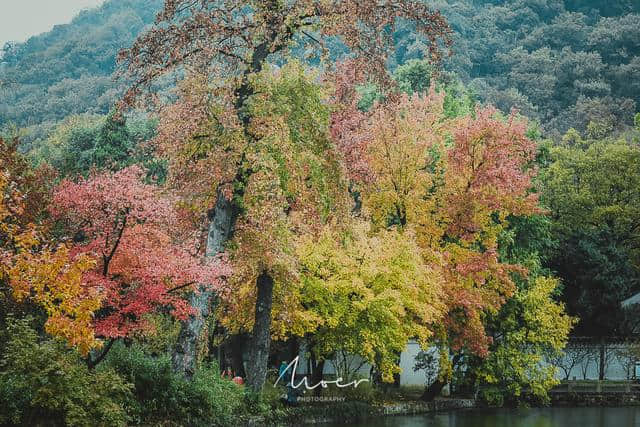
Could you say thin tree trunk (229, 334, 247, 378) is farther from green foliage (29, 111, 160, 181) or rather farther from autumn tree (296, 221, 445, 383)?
green foliage (29, 111, 160, 181)

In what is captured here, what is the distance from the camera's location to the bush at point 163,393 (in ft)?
52.6

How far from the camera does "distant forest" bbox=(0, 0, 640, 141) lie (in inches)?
2938

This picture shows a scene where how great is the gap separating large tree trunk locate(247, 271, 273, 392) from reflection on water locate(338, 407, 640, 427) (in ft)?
13.5

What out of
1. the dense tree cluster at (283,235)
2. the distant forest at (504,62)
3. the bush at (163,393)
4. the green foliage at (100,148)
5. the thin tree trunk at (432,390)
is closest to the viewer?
the bush at (163,393)

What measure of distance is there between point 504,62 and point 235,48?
237ft

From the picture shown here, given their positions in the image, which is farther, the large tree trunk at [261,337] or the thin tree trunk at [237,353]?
the thin tree trunk at [237,353]

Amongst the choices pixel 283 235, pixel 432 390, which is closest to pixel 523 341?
pixel 432 390

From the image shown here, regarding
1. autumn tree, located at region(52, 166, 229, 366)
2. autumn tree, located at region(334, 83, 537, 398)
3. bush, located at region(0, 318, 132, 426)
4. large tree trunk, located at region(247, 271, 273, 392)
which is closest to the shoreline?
large tree trunk, located at region(247, 271, 273, 392)

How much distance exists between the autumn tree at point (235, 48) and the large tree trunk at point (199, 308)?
2 centimetres

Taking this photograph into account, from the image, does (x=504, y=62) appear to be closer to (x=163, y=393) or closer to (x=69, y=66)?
(x=69, y=66)


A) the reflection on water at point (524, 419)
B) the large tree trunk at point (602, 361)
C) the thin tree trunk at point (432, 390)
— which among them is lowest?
the reflection on water at point (524, 419)

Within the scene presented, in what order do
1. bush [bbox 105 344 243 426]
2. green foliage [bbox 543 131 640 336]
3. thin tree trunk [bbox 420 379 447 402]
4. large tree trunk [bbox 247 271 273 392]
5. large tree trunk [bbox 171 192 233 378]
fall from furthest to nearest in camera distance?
green foliage [bbox 543 131 640 336] < thin tree trunk [bbox 420 379 447 402] < large tree trunk [bbox 247 271 273 392] < large tree trunk [bbox 171 192 233 378] < bush [bbox 105 344 243 426]

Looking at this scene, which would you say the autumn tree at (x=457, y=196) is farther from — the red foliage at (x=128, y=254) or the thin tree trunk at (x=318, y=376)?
the red foliage at (x=128, y=254)

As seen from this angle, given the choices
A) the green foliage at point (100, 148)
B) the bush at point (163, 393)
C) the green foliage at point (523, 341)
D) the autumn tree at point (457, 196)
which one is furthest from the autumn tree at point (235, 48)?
the green foliage at point (100, 148)
